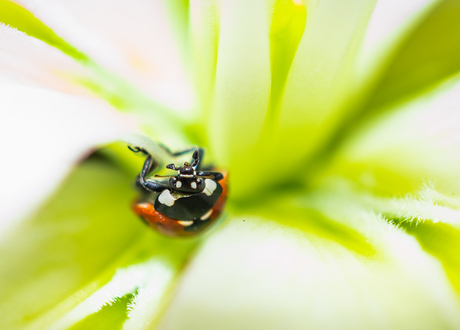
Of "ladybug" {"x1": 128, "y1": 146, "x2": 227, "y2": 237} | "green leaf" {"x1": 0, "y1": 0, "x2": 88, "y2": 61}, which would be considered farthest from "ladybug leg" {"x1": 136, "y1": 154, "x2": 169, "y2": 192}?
"green leaf" {"x1": 0, "y1": 0, "x2": 88, "y2": 61}

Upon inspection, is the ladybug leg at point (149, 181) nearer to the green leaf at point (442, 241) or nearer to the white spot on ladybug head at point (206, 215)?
the white spot on ladybug head at point (206, 215)

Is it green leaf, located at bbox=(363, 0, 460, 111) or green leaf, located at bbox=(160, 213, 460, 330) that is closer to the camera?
green leaf, located at bbox=(160, 213, 460, 330)

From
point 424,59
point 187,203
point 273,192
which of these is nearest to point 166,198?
point 187,203

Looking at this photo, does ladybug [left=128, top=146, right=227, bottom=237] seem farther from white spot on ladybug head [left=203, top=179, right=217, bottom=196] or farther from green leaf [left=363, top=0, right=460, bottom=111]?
green leaf [left=363, top=0, right=460, bottom=111]

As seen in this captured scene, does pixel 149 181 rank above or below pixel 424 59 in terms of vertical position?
below

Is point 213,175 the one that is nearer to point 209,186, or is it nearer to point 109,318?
point 209,186

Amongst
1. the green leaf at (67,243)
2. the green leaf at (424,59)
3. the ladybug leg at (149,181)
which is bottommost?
the green leaf at (67,243)

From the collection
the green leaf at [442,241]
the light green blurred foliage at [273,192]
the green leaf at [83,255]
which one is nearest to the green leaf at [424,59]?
the light green blurred foliage at [273,192]
